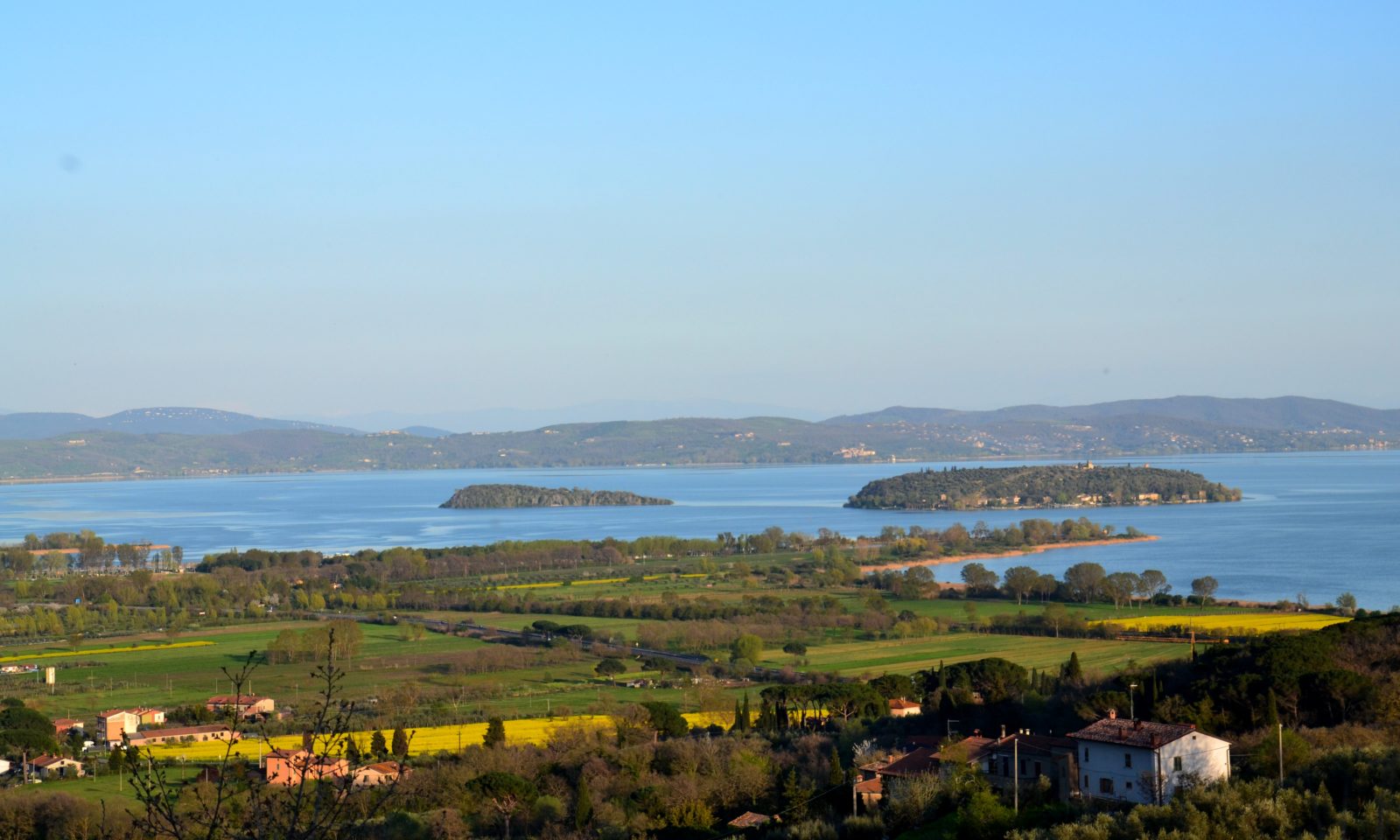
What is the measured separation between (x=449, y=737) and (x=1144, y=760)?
11.0 meters

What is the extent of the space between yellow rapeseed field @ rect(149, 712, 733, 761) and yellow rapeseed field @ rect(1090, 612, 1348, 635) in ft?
40.3

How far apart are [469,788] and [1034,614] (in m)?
21.1

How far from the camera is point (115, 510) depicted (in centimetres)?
9631

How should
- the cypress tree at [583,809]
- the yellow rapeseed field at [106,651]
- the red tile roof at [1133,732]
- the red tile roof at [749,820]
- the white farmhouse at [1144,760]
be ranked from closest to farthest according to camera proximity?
the white farmhouse at [1144,760], the red tile roof at [1133,732], the red tile roof at [749,820], the cypress tree at [583,809], the yellow rapeseed field at [106,651]

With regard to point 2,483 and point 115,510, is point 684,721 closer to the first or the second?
point 115,510

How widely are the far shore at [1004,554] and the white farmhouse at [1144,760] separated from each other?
3513 centimetres

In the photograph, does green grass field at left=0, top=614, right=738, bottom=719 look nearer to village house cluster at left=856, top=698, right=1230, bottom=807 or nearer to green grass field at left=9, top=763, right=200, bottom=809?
green grass field at left=9, top=763, right=200, bottom=809

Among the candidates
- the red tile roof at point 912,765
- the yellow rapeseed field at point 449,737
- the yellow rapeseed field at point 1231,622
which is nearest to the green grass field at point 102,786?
the yellow rapeseed field at point 449,737

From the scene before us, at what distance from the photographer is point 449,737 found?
20.9 m

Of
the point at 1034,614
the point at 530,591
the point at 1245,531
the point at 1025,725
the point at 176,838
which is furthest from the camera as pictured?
the point at 1245,531

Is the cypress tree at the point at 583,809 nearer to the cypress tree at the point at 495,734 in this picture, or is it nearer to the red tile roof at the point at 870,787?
the red tile roof at the point at 870,787

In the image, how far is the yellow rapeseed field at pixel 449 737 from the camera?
1990 cm

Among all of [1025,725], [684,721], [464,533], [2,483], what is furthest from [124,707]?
[2,483]

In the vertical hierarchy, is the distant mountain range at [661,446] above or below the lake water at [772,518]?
above
